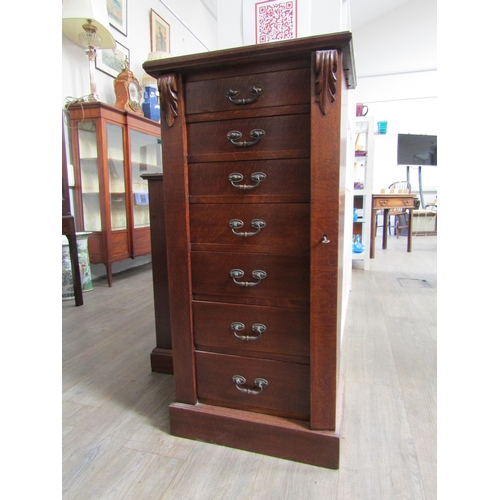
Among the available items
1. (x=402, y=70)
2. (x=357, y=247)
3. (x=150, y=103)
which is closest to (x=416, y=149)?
(x=402, y=70)

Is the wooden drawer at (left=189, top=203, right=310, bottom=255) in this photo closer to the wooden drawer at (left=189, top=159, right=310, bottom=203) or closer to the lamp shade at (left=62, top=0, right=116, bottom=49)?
the wooden drawer at (left=189, top=159, right=310, bottom=203)

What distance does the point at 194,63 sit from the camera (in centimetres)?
85

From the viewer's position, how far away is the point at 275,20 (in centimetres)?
105

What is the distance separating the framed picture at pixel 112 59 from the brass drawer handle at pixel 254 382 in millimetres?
2793

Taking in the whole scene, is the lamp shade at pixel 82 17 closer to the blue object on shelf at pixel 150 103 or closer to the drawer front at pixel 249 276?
the blue object on shelf at pixel 150 103

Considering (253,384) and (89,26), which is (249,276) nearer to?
(253,384)

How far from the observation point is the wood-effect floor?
81 cm

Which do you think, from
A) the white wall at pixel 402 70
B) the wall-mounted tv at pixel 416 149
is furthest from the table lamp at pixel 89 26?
the white wall at pixel 402 70

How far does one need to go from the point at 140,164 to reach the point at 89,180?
1.82 ft

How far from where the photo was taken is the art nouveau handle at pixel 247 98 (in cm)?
84

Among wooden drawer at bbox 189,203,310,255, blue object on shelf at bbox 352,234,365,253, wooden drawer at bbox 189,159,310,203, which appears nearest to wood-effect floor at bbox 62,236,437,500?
wooden drawer at bbox 189,203,310,255

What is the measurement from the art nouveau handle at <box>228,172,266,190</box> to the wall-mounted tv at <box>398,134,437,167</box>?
224 inches
